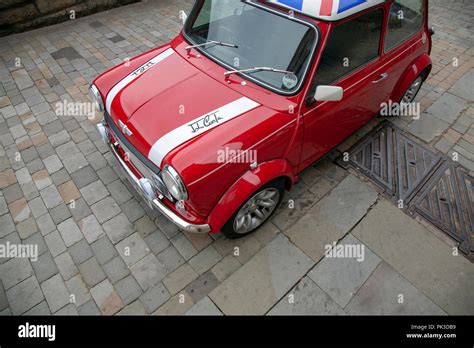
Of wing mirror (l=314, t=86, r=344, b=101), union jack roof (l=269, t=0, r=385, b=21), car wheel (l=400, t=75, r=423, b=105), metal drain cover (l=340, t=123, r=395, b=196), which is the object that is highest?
union jack roof (l=269, t=0, r=385, b=21)

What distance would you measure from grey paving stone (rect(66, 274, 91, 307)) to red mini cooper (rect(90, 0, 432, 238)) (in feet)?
3.42

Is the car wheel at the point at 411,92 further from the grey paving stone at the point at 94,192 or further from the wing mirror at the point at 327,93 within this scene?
the grey paving stone at the point at 94,192

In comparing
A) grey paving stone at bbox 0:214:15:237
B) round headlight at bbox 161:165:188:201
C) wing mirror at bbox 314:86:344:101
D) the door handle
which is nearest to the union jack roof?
wing mirror at bbox 314:86:344:101

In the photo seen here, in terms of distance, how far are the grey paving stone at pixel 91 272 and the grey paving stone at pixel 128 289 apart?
20 centimetres

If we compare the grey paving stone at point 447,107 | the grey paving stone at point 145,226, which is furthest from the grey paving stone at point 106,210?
the grey paving stone at point 447,107

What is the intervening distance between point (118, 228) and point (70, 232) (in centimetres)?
52

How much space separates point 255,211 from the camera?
309 centimetres

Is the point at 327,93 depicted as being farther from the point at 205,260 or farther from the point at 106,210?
the point at 106,210

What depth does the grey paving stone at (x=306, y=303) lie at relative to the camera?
2.78 m

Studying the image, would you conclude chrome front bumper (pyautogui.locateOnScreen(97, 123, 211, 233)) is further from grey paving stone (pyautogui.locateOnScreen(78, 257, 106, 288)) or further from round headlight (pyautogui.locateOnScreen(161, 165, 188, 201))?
grey paving stone (pyautogui.locateOnScreen(78, 257, 106, 288))

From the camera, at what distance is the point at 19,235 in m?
3.27

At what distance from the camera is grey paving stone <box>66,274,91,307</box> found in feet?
9.22

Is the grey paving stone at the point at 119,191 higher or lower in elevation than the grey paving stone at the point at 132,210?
higher
